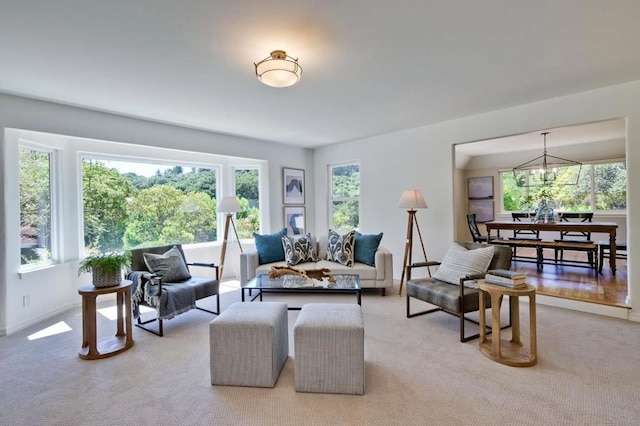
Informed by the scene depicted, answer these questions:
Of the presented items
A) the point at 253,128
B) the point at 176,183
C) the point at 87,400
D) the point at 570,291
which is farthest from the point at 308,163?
the point at 87,400

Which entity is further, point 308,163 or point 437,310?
point 308,163

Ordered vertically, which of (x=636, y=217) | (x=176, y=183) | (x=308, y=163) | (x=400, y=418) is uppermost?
(x=308, y=163)

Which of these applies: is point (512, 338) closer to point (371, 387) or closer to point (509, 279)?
point (509, 279)

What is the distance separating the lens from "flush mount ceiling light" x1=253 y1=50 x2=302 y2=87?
91.4 inches

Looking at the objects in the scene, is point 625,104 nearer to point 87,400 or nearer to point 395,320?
point 395,320

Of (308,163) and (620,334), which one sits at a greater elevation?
(308,163)

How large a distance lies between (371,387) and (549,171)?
7.26m

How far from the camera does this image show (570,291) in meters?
3.90

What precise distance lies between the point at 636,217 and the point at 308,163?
4902 mm

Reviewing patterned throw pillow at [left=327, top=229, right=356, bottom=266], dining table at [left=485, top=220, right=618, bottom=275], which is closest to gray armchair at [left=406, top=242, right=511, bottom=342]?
patterned throw pillow at [left=327, top=229, right=356, bottom=266]

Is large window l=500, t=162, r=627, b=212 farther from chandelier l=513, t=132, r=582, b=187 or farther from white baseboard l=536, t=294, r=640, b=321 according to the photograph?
white baseboard l=536, t=294, r=640, b=321

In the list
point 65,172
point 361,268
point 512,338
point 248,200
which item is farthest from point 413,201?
point 65,172

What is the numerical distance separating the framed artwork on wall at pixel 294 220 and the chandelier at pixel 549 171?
16.1ft

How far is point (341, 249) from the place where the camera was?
449 cm
